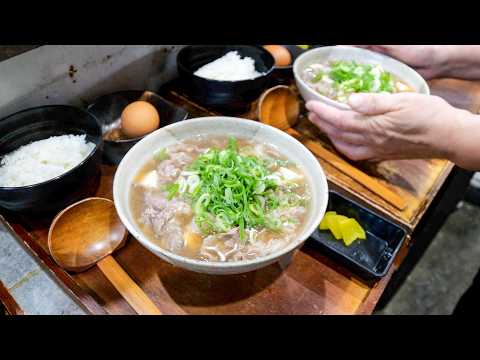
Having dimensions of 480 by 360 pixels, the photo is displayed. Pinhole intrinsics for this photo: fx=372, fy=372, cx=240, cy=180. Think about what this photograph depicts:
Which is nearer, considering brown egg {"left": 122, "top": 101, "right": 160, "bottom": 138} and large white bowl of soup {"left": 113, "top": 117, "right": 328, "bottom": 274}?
large white bowl of soup {"left": 113, "top": 117, "right": 328, "bottom": 274}

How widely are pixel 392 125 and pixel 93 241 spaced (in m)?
1.60

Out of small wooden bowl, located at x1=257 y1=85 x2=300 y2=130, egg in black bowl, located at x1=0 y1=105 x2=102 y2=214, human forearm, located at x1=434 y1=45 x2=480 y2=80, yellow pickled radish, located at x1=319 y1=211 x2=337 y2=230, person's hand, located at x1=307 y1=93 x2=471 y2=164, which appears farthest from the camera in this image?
human forearm, located at x1=434 y1=45 x2=480 y2=80

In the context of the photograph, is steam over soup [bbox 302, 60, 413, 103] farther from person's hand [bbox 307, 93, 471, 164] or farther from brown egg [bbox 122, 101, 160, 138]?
brown egg [bbox 122, 101, 160, 138]

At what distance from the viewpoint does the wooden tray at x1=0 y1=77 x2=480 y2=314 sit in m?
1.47

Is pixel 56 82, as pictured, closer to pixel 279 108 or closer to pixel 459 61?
pixel 279 108

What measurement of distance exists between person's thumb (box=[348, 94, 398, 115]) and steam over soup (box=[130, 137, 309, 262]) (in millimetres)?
610

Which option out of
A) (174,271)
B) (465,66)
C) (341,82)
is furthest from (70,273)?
(465,66)

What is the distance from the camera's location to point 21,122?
1.78m

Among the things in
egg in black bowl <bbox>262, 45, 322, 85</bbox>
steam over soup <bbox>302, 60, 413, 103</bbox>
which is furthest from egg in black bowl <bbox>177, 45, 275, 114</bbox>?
steam over soup <bbox>302, 60, 413, 103</bbox>

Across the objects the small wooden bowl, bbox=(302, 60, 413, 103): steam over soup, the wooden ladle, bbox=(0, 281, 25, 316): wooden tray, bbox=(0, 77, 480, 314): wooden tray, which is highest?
bbox=(302, 60, 413, 103): steam over soup

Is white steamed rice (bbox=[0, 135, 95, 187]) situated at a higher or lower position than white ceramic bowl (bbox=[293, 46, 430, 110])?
lower

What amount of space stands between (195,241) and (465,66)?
2.52 meters

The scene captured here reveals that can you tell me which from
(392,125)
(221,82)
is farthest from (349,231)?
(221,82)

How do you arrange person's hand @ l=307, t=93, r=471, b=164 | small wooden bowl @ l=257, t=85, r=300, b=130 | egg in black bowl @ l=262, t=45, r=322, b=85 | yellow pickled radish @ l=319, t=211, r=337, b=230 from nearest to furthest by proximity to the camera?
1. yellow pickled radish @ l=319, t=211, r=337, b=230
2. person's hand @ l=307, t=93, r=471, b=164
3. small wooden bowl @ l=257, t=85, r=300, b=130
4. egg in black bowl @ l=262, t=45, r=322, b=85
